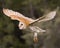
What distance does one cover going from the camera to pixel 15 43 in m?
6.23

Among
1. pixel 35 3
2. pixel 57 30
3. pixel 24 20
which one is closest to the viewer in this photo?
pixel 24 20

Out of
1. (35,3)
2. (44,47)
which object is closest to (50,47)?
(44,47)

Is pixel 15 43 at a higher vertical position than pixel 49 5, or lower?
lower

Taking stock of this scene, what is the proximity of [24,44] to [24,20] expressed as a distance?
5.39m

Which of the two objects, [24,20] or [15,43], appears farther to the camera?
[15,43]

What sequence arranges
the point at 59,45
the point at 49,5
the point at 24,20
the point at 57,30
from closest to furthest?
the point at 24,20, the point at 57,30, the point at 59,45, the point at 49,5

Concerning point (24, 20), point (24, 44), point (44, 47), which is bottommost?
point (24, 44)

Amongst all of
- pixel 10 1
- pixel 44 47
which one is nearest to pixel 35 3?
pixel 10 1

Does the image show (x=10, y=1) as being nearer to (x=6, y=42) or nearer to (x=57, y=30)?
(x=6, y=42)

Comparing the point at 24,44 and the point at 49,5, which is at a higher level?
the point at 49,5

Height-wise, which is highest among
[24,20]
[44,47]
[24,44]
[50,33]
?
[24,20]

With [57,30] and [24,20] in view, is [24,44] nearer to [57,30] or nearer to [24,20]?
[57,30]

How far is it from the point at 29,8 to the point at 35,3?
0.18 meters

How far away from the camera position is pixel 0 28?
248 inches
